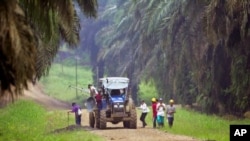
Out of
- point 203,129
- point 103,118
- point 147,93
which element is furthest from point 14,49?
point 147,93

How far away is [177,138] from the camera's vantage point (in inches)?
799

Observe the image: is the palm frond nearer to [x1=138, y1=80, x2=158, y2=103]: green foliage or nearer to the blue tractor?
the blue tractor

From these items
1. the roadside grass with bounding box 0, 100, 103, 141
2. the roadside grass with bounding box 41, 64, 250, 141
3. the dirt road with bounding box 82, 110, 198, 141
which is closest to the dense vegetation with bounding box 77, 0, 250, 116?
the roadside grass with bounding box 41, 64, 250, 141

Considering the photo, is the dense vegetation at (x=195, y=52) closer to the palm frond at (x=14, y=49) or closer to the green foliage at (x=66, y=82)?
the green foliage at (x=66, y=82)

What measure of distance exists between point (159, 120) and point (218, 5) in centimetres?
552

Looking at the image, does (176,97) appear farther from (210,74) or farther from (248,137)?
(248,137)

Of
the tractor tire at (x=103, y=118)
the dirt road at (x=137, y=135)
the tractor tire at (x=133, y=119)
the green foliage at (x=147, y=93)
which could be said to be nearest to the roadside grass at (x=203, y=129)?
the dirt road at (x=137, y=135)

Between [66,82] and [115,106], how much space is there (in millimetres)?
45023

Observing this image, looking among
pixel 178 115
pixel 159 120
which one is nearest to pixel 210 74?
pixel 178 115

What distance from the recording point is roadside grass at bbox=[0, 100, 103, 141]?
68.3ft

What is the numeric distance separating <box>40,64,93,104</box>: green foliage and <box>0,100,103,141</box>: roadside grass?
695 inches

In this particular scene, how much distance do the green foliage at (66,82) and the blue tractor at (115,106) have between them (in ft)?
92.6

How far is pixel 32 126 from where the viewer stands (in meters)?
27.5

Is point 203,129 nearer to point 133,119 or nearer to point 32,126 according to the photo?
point 133,119
